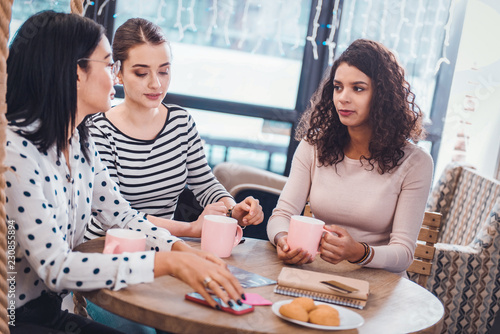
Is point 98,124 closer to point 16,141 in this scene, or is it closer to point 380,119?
point 16,141

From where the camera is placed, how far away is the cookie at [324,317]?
3.53 feet

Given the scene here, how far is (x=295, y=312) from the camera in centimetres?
108

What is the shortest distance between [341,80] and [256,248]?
0.65 metres

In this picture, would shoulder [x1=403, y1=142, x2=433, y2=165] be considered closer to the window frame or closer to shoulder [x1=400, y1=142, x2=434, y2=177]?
shoulder [x1=400, y1=142, x2=434, y2=177]

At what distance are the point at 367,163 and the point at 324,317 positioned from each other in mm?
860

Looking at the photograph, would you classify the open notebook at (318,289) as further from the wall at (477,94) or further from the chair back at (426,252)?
the wall at (477,94)

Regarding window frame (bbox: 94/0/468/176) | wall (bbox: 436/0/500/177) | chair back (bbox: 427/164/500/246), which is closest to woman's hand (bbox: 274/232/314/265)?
chair back (bbox: 427/164/500/246)

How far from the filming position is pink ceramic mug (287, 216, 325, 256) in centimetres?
143

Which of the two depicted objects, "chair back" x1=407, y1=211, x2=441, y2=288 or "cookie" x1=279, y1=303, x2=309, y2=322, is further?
"chair back" x1=407, y1=211, x2=441, y2=288

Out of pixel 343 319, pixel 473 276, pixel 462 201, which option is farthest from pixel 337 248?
pixel 462 201

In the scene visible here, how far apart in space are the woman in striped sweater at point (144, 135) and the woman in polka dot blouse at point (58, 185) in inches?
17.2

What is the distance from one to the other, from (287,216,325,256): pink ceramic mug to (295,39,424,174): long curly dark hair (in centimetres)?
46

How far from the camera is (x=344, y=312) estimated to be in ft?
3.79

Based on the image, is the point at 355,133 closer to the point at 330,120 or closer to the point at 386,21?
the point at 330,120
